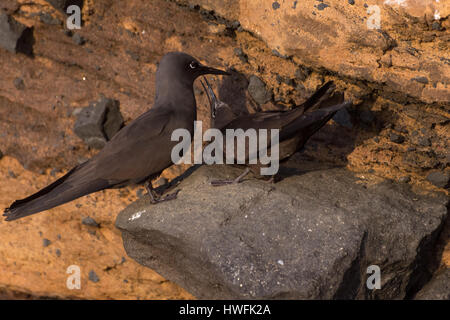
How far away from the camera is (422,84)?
156 inches

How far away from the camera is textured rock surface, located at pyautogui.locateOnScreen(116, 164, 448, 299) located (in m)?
3.42

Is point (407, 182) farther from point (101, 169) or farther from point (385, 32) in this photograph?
point (101, 169)

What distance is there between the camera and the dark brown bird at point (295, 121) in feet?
12.5

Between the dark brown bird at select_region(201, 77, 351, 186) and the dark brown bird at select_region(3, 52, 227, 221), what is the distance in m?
0.41

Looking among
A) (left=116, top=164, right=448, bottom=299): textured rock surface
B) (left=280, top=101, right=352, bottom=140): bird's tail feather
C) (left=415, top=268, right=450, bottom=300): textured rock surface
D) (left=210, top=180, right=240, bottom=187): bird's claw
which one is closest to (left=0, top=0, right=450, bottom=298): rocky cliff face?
(left=415, top=268, right=450, bottom=300): textured rock surface

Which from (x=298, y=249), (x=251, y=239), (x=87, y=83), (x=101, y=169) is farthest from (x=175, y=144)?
(x=87, y=83)

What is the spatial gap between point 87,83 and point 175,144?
1.69m

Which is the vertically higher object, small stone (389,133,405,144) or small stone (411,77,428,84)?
small stone (411,77,428,84)

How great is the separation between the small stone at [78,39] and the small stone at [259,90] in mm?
1768

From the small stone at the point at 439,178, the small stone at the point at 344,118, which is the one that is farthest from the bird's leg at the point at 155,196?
the small stone at the point at 439,178

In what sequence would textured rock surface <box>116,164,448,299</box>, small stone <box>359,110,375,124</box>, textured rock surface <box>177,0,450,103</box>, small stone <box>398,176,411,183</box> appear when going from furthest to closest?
small stone <box>359,110,375,124</box>
small stone <box>398,176,411,183</box>
textured rock surface <box>177,0,450,103</box>
textured rock surface <box>116,164,448,299</box>
